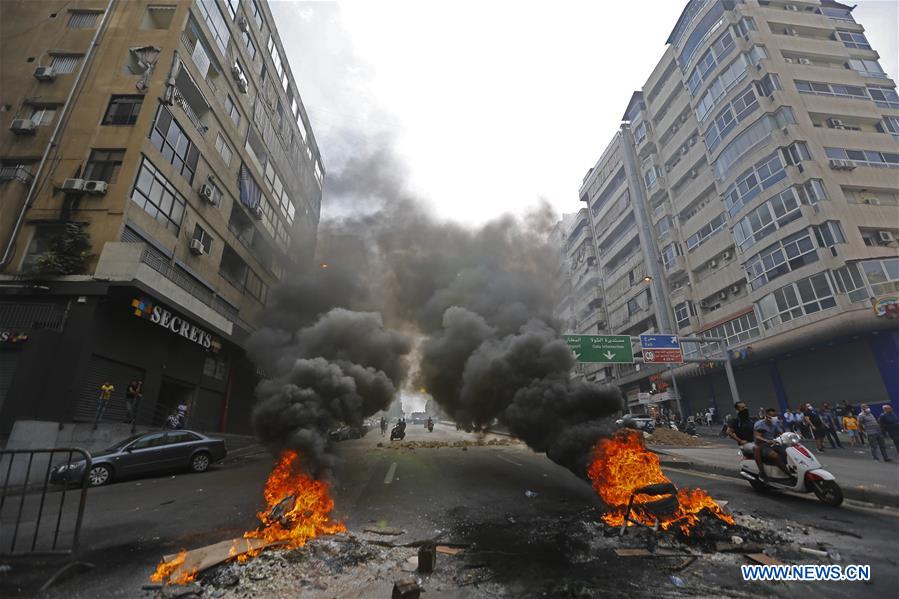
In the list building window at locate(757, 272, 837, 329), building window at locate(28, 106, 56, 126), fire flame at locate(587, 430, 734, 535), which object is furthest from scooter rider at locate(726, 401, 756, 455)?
building window at locate(28, 106, 56, 126)

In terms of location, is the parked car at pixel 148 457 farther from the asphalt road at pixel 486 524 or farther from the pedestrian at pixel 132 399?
the pedestrian at pixel 132 399

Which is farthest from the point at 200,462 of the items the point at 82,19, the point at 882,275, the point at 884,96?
the point at 884,96

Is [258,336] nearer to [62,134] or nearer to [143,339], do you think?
[143,339]

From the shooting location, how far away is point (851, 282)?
22.0 m

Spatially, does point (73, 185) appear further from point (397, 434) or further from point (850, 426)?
point (850, 426)

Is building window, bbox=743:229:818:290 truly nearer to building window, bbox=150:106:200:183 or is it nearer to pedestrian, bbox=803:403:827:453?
pedestrian, bbox=803:403:827:453

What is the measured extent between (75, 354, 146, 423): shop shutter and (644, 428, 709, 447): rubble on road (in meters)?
24.0

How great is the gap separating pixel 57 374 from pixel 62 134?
32.5 feet

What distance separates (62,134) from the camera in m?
16.0

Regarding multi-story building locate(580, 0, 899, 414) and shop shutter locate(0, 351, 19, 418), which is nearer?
shop shutter locate(0, 351, 19, 418)

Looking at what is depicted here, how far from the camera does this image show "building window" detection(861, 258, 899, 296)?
21402 mm

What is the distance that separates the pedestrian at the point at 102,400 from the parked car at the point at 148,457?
3014mm

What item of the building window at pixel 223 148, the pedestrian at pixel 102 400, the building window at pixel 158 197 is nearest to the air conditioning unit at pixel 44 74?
the building window at pixel 158 197

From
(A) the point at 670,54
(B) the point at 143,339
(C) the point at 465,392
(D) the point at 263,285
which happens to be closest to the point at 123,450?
(B) the point at 143,339
